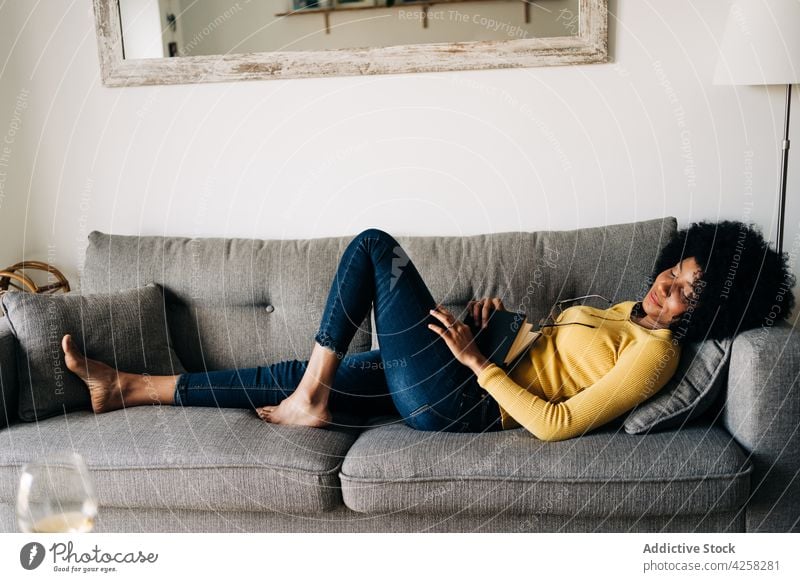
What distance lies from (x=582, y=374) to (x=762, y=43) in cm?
101

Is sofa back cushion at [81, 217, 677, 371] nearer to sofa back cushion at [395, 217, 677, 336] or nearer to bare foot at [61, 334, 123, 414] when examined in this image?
sofa back cushion at [395, 217, 677, 336]

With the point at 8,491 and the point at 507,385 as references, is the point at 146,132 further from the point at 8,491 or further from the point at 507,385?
the point at 507,385

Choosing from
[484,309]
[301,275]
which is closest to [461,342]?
[484,309]

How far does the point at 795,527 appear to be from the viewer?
165 cm

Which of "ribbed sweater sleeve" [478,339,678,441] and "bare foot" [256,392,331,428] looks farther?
"bare foot" [256,392,331,428]

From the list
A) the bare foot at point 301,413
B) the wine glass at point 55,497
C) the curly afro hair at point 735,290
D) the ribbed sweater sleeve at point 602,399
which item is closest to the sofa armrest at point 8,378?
the bare foot at point 301,413

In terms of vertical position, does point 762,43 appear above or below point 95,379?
above

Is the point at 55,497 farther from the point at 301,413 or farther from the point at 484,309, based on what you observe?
the point at 484,309

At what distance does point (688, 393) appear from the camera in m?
1.67

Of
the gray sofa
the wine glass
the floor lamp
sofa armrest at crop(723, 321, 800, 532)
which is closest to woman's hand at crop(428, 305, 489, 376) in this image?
the gray sofa

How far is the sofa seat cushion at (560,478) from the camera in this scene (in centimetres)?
155

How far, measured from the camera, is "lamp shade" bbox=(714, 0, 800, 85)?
1961 millimetres

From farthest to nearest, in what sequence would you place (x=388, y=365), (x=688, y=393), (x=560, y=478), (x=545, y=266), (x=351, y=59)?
1. (x=351, y=59)
2. (x=545, y=266)
3. (x=388, y=365)
4. (x=688, y=393)
5. (x=560, y=478)

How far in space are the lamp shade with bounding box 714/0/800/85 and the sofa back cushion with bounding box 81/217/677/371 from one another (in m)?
0.43
